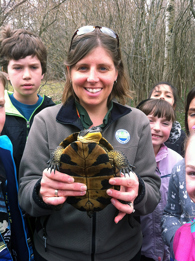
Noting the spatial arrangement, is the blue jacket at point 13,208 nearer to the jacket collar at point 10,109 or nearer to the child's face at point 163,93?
the jacket collar at point 10,109

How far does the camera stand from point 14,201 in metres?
2.32

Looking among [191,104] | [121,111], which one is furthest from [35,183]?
[191,104]

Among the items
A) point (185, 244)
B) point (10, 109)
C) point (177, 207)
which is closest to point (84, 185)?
point (185, 244)

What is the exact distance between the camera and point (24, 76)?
3.13 meters

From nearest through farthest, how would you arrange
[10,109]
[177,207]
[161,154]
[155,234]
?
[177,207], [155,234], [10,109], [161,154]

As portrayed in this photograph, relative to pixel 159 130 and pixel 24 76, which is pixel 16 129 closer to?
pixel 24 76

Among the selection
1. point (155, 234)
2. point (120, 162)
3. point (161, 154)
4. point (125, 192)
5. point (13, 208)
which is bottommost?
point (155, 234)

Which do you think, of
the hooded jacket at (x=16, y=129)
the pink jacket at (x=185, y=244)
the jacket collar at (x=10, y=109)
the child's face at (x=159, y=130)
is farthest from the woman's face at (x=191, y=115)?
the jacket collar at (x=10, y=109)

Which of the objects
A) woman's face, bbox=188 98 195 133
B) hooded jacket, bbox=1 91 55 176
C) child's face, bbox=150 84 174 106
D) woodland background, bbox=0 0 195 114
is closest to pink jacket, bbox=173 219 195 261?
woman's face, bbox=188 98 195 133

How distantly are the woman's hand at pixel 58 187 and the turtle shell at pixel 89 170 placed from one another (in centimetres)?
8

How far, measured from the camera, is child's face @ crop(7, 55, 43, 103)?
3172mm

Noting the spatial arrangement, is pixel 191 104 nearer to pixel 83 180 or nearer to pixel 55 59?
pixel 83 180

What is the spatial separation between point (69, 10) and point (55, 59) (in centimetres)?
323

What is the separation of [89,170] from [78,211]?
1.66 ft
